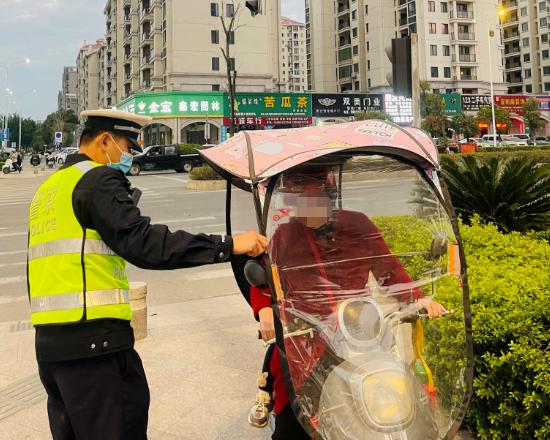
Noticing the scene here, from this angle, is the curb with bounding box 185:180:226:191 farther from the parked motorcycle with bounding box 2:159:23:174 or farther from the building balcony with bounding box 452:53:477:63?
the building balcony with bounding box 452:53:477:63

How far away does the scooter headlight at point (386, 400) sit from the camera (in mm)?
1835

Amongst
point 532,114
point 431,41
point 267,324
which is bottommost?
point 267,324

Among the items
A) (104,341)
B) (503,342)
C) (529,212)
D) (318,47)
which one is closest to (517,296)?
(503,342)

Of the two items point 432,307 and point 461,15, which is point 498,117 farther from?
point 432,307

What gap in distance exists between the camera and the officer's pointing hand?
6.84 feet

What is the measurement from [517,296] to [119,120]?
7.39 ft

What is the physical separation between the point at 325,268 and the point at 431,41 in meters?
62.2

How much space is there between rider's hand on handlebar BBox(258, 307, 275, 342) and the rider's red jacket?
104 mm

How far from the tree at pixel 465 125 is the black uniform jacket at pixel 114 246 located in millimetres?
52682

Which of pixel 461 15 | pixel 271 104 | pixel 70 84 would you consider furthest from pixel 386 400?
pixel 70 84

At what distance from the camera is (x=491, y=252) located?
4.11 meters

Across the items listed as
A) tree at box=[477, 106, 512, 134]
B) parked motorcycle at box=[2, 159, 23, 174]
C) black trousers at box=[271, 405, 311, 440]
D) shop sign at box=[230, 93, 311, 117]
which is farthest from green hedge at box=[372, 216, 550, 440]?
tree at box=[477, 106, 512, 134]

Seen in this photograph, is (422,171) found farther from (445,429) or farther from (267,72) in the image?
Result: (267,72)

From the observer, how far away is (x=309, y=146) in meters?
2.22
